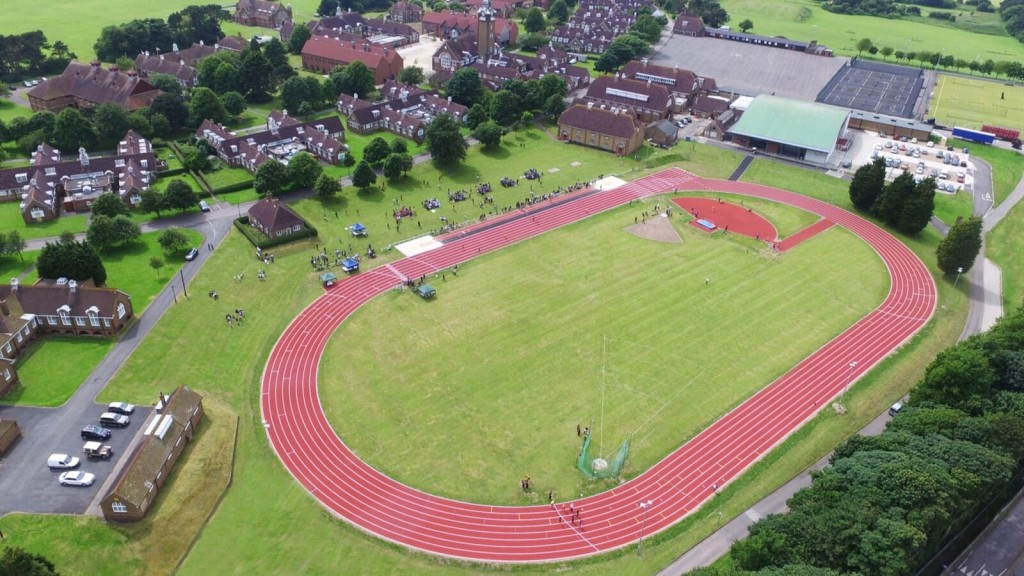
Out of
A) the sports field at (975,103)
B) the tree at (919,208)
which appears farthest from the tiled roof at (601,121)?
the sports field at (975,103)

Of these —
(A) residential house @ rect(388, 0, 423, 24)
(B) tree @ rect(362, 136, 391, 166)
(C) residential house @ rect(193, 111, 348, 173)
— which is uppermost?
(A) residential house @ rect(388, 0, 423, 24)

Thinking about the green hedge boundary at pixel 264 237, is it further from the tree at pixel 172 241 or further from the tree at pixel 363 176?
the tree at pixel 363 176

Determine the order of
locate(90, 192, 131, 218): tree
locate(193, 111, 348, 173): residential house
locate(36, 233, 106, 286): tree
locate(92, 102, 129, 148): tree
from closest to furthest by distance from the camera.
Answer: locate(36, 233, 106, 286): tree → locate(90, 192, 131, 218): tree → locate(193, 111, 348, 173): residential house → locate(92, 102, 129, 148): tree

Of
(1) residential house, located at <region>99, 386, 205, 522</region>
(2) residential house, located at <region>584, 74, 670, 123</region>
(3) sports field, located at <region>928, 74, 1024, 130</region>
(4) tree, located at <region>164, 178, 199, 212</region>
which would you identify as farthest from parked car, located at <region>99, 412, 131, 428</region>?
(3) sports field, located at <region>928, 74, 1024, 130</region>

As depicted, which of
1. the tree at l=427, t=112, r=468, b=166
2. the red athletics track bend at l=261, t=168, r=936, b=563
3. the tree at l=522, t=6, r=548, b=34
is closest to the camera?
the red athletics track bend at l=261, t=168, r=936, b=563

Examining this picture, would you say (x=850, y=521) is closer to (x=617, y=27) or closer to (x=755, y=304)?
A: (x=755, y=304)

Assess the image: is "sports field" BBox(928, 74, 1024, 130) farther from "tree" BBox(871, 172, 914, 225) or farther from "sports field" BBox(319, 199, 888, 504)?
"sports field" BBox(319, 199, 888, 504)

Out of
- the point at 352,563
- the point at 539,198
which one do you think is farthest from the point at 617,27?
the point at 352,563
